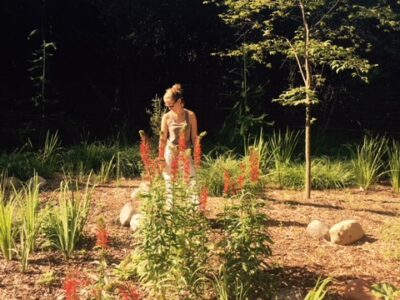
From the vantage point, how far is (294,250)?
4406 millimetres

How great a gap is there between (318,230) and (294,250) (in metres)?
0.50

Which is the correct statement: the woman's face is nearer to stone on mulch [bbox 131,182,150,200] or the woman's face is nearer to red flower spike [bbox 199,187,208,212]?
stone on mulch [bbox 131,182,150,200]

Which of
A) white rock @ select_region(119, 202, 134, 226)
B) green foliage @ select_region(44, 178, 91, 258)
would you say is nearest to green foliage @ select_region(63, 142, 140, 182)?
white rock @ select_region(119, 202, 134, 226)

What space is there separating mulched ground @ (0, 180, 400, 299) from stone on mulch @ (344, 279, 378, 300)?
8 centimetres

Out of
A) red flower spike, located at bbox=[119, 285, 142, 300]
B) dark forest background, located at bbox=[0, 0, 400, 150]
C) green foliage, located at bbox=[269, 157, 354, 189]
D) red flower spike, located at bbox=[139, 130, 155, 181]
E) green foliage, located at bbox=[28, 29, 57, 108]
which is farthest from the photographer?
dark forest background, located at bbox=[0, 0, 400, 150]

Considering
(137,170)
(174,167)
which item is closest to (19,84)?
(137,170)

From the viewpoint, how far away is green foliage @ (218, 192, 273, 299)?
10.5 ft

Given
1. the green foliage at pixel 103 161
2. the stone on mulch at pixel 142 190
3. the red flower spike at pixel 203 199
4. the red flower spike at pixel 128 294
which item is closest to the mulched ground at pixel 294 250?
the red flower spike at pixel 203 199

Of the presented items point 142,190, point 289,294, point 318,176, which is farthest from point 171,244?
point 318,176

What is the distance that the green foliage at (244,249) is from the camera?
10.5 ft

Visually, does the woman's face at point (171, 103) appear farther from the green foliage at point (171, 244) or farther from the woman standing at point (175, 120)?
the green foliage at point (171, 244)

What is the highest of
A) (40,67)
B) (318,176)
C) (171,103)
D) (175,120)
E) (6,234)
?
(40,67)

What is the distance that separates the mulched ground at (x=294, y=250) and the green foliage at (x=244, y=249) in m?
0.23

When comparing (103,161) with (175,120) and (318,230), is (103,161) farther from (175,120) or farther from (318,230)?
(318,230)
